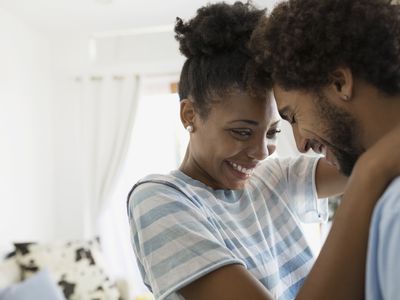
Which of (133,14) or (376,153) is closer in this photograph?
(376,153)

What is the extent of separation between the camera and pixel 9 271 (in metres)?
3.06

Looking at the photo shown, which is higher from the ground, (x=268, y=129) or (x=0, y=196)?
(x=268, y=129)

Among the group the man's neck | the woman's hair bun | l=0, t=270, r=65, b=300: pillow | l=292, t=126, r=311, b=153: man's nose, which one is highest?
the woman's hair bun

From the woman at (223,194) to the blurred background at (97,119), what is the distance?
268cm

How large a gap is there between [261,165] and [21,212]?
9.02 feet

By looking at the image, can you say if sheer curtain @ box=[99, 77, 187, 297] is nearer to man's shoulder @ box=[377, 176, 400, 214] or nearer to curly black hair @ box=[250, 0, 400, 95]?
curly black hair @ box=[250, 0, 400, 95]

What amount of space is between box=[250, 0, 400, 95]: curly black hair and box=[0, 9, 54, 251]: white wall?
9.49 ft

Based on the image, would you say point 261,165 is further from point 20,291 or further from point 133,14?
point 133,14

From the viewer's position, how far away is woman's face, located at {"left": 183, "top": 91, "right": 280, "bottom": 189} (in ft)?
3.42

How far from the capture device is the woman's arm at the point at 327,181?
122 cm

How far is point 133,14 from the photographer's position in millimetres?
3629

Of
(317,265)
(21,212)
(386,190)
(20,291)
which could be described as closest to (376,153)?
(386,190)

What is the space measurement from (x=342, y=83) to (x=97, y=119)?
134 inches

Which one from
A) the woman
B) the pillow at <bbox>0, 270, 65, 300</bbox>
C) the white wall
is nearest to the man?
the woman
